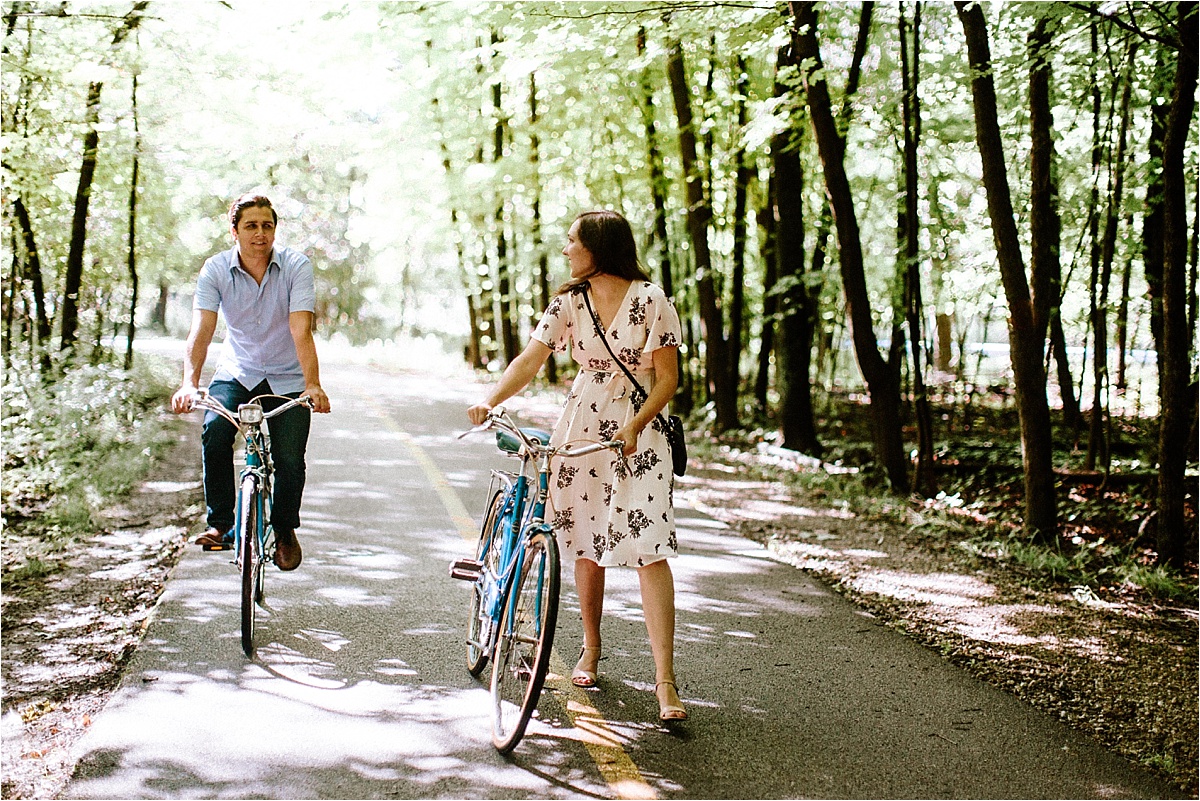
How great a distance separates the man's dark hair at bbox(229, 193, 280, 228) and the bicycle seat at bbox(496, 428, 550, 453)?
1.98 m

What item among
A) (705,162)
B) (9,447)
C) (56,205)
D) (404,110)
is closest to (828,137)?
(705,162)

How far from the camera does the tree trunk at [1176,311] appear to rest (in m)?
7.81

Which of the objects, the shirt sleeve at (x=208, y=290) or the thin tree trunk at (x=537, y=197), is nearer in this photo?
the shirt sleeve at (x=208, y=290)

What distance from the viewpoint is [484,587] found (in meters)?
5.02

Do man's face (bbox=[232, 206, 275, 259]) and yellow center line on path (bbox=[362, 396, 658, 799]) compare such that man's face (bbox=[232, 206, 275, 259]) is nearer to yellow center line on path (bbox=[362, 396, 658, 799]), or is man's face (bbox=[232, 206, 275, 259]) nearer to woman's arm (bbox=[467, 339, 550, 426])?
woman's arm (bbox=[467, 339, 550, 426])

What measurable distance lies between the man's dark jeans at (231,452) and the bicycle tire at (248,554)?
0.21 metres

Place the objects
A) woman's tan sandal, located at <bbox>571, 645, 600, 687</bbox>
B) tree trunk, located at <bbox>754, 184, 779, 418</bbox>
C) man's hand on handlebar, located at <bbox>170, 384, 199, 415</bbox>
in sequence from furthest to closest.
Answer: tree trunk, located at <bbox>754, 184, 779, 418</bbox> < man's hand on handlebar, located at <bbox>170, 384, 199, 415</bbox> < woman's tan sandal, located at <bbox>571, 645, 600, 687</bbox>

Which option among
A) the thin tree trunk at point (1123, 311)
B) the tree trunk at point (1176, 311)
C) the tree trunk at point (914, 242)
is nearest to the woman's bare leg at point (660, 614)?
the tree trunk at point (1176, 311)

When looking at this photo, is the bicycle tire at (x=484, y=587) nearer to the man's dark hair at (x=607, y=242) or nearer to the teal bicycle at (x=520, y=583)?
the teal bicycle at (x=520, y=583)

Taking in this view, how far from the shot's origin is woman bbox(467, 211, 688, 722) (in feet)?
15.9

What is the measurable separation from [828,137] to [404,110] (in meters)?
13.4

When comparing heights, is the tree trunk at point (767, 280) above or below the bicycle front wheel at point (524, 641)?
above

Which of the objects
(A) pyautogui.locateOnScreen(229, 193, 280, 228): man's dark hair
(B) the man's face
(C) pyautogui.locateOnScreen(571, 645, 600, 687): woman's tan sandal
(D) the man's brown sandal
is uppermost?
(A) pyautogui.locateOnScreen(229, 193, 280, 228): man's dark hair

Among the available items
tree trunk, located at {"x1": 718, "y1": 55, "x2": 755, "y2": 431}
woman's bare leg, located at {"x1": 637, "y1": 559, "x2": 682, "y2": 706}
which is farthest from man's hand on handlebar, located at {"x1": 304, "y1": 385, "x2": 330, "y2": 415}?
tree trunk, located at {"x1": 718, "y1": 55, "x2": 755, "y2": 431}
